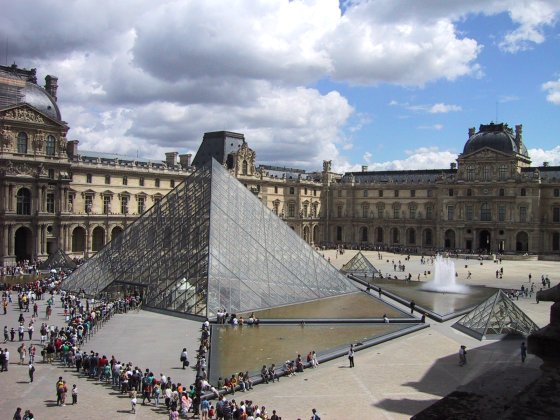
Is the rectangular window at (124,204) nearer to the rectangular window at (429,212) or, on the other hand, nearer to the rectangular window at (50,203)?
the rectangular window at (50,203)

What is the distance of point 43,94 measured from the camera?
47.2 m

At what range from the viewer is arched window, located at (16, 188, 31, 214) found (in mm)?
45062

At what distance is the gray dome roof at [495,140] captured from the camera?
213ft

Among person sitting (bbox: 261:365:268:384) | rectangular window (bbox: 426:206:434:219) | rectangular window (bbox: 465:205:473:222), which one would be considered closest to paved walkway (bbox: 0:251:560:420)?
person sitting (bbox: 261:365:268:384)

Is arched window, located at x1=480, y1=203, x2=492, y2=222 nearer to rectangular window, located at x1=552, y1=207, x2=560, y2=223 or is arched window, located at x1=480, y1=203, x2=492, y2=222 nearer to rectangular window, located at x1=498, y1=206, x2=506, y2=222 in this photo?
rectangular window, located at x1=498, y1=206, x2=506, y2=222

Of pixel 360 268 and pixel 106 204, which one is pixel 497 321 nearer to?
pixel 360 268

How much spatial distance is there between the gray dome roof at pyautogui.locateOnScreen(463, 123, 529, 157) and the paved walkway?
150 feet

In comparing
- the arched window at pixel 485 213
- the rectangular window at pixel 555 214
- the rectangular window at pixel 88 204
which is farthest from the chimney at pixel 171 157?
the rectangular window at pixel 555 214

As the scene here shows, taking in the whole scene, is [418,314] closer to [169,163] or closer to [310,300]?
[310,300]

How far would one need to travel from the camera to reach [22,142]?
1770 inches

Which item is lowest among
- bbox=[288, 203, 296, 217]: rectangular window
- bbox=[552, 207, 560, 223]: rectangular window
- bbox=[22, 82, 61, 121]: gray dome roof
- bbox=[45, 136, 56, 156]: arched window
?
bbox=[552, 207, 560, 223]: rectangular window

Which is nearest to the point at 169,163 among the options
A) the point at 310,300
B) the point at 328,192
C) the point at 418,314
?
the point at 328,192

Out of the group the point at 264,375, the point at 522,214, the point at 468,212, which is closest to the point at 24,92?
the point at 264,375

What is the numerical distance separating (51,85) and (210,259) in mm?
32125
